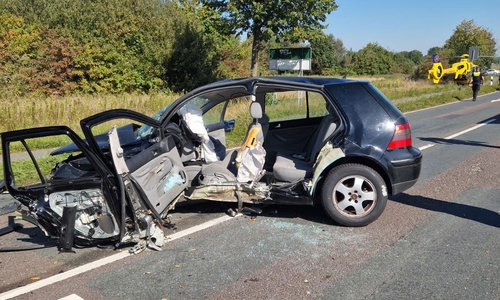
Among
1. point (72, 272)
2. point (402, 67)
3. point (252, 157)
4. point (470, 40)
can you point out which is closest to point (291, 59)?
point (252, 157)

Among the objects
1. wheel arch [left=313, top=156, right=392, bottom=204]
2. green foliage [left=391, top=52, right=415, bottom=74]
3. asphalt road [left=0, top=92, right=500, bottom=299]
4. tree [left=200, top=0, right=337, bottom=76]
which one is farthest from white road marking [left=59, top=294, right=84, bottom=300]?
green foliage [left=391, top=52, right=415, bottom=74]

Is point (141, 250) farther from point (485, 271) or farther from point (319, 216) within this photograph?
point (485, 271)

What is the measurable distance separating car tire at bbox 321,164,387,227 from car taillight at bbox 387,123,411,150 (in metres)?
0.40

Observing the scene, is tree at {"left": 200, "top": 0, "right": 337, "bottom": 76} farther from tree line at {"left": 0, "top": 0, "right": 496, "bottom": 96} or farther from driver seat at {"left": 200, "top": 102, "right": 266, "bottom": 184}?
driver seat at {"left": 200, "top": 102, "right": 266, "bottom": 184}

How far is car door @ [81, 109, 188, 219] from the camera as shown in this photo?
391 cm

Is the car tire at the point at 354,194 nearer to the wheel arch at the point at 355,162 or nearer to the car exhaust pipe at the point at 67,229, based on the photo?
the wheel arch at the point at 355,162

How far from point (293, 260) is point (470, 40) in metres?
57.6

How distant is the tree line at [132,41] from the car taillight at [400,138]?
15.3m

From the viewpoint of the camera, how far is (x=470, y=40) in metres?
52.3

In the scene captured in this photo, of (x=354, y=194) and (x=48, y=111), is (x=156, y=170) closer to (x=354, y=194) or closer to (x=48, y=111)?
(x=354, y=194)

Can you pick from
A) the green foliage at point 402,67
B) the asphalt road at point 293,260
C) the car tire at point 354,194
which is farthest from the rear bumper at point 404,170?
the green foliage at point 402,67

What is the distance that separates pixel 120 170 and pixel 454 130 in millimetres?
11414

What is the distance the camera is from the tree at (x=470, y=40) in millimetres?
52094

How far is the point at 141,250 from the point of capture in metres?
4.20
